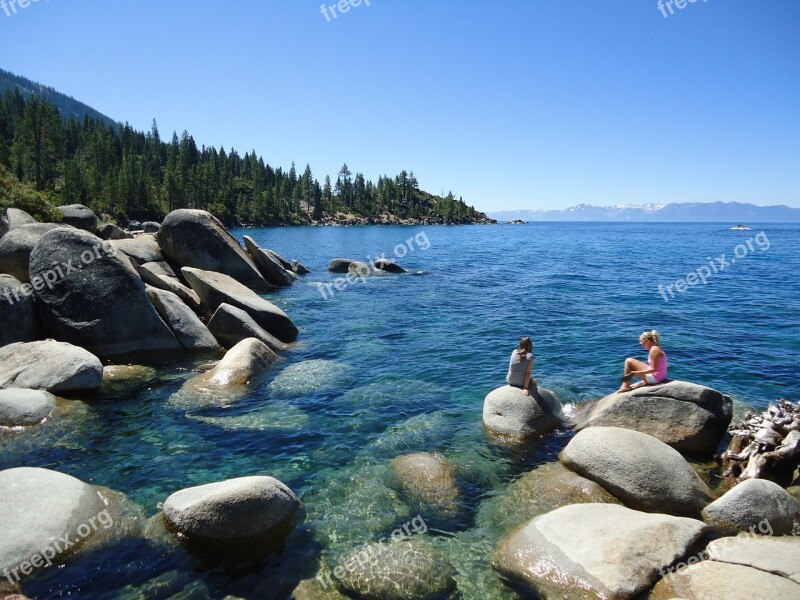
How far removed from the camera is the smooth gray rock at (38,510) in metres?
7.32

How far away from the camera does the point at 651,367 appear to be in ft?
42.3

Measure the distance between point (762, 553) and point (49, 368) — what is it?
17.1m

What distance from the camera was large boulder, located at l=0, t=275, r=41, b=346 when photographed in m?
15.8

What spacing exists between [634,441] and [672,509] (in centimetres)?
147

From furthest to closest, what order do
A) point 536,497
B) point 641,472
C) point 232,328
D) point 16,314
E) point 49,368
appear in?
1. point 232,328
2. point 16,314
3. point 49,368
4. point 536,497
5. point 641,472

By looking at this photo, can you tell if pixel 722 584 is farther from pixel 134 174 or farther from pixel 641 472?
pixel 134 174

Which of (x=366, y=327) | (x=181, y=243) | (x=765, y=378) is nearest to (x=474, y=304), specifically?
(x=366, y=327)

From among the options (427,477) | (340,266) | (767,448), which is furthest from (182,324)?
(340,266)

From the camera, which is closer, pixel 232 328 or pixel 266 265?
pixel 232 328

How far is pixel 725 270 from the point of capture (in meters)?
49.7

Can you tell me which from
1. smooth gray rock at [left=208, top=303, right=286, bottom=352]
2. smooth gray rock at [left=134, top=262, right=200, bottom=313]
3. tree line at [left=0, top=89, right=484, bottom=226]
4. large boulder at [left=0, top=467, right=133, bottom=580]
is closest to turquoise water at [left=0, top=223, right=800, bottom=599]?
large boulder at [left=0, top=467, right=133, bottom=580]

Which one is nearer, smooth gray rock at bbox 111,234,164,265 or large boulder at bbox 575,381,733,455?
large boulder at bbox 575,381,733,455

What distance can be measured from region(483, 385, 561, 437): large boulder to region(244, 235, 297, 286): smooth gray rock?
2626 centimetres

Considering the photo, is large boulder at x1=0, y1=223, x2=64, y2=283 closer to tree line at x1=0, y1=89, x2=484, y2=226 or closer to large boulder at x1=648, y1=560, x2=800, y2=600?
large boulder at x1=648, y1=560, x2=800, y2=600
